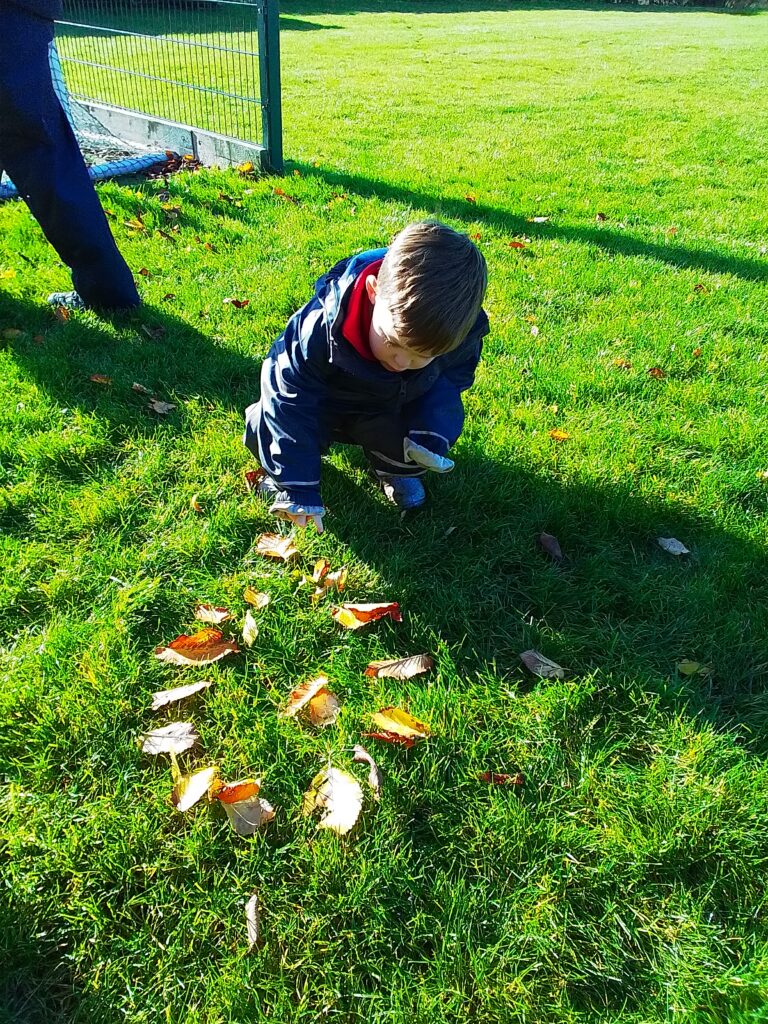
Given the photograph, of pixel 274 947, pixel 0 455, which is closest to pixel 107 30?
pixel 0 455

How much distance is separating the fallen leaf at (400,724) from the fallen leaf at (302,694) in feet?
0.60

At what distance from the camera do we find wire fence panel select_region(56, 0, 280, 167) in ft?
17.9

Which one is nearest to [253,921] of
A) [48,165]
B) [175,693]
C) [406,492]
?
[175,693]

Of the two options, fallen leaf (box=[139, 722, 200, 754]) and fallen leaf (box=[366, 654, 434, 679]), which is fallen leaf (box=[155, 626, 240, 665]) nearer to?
fallen leaf (box=[139, 722, 200, 754])

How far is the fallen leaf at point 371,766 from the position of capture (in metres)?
1.71

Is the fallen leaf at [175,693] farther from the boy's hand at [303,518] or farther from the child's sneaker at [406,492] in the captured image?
the child's sneaker at [406,492]

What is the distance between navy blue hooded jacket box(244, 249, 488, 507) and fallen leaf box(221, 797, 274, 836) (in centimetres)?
96

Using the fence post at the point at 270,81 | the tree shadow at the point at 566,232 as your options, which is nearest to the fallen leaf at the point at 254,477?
the tree shadow at the point at 566,232

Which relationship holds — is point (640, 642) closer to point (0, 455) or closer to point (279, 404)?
point (279, 404)

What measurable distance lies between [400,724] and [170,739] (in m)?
0.61

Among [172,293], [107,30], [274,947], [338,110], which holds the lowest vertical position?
[274,947]

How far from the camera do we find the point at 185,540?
7.71 feet

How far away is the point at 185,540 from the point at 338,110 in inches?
304

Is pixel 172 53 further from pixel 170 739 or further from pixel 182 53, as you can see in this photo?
pixel 170 739
